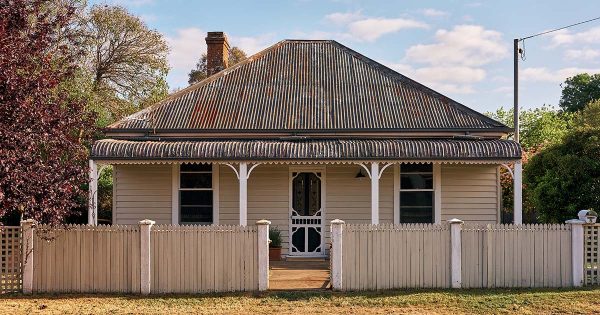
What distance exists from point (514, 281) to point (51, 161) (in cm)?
843

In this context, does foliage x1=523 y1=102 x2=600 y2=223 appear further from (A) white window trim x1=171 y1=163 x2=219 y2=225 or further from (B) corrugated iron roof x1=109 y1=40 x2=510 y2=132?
(A) white window trim x1=171 y1=163 x2=219 y2=225

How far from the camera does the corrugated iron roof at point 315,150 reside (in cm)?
1367

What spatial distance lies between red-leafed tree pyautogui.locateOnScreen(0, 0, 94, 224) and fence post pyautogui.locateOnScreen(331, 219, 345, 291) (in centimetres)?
452

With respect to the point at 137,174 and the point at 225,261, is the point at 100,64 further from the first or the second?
the point at 225,261

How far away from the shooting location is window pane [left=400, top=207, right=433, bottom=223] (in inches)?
611

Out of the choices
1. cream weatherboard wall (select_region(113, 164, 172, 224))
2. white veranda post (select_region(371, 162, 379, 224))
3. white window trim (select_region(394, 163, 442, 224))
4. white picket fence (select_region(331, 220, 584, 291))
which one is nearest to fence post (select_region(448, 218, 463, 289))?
white picket fence (select_region(331, 220, 584, 291))

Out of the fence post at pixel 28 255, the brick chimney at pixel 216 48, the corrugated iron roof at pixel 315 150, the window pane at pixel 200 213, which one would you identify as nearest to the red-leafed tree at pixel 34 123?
the fence post at pixel 28 255

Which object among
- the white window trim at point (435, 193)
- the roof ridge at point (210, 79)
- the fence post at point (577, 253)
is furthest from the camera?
the roof ridge at point (210, 79)

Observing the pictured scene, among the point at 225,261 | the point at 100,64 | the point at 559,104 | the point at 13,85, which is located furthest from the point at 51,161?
the point at 559,104

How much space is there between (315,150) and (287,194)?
2.09 m

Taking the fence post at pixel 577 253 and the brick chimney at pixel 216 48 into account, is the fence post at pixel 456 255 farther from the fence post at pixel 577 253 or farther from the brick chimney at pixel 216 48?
the brick chimney at pixel 216 48

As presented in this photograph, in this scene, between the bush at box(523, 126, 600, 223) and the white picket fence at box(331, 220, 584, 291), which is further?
the bush at box(523, 126, 600, 223)

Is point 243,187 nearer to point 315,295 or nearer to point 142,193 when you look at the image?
point 142,193

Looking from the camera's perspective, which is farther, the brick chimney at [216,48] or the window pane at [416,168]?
the brick chimney at [216,48]
